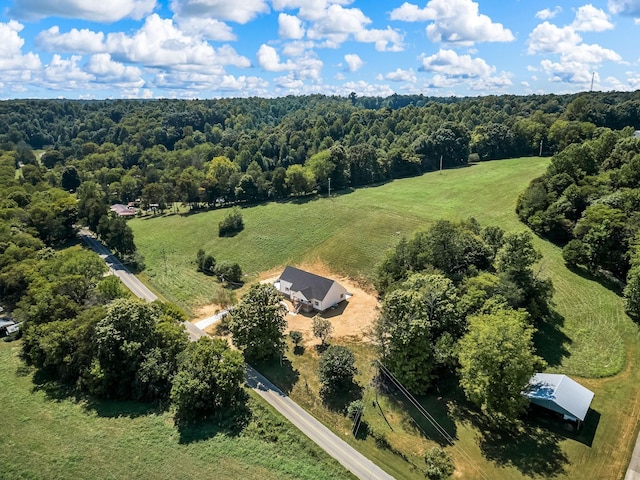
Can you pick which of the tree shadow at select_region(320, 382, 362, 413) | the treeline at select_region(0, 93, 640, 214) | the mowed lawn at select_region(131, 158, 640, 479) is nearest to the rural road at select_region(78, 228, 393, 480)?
the mowed lawn at select_region(131, 158, 640, 479)

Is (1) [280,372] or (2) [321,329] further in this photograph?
(2) [321,329]

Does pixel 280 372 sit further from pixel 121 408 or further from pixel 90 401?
pixel 90 401

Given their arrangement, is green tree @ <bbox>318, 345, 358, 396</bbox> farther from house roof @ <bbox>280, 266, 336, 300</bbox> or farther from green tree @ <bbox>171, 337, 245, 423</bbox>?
house roof @ <bbox>280, 266, 336, 300</bbox>

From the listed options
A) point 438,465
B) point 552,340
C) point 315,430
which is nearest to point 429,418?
point 438,465

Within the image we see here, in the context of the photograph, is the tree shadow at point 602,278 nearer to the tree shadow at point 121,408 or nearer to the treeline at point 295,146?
the tree shadow at point 121,408

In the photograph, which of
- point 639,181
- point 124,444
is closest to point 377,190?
point 639,181

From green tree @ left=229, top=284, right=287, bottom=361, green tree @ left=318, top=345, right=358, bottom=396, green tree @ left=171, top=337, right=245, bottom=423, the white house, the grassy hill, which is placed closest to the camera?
green tree @ left=171, top=337, right=245, bottom=423

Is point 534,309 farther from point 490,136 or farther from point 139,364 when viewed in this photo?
point 490,136

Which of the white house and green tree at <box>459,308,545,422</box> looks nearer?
green tree at <box>459,308,545,422</box>
